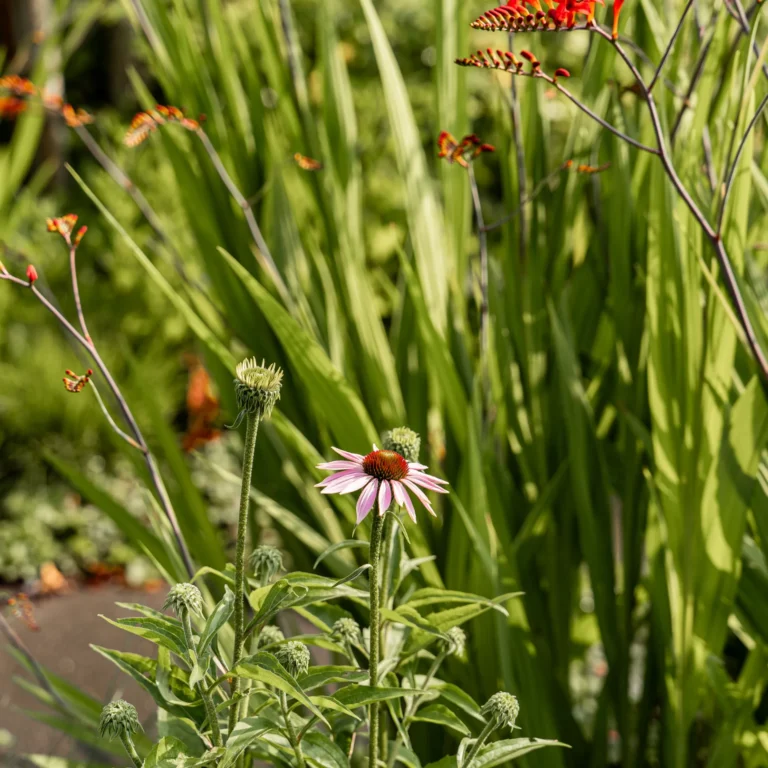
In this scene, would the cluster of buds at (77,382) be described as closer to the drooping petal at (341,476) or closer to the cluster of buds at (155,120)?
the drooping petal at (341,476)

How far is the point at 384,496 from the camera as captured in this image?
59cm

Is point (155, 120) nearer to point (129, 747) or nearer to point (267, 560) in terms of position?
point (267, 560)

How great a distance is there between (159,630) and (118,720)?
0.06m

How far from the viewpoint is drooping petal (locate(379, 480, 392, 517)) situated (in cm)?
58

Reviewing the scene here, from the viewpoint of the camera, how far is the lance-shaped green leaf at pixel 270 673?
0.57 metres

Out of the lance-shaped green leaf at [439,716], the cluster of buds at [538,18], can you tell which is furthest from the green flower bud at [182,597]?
the cluster of buds at [538,18]

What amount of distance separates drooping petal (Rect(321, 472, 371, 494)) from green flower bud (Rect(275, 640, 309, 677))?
139mm

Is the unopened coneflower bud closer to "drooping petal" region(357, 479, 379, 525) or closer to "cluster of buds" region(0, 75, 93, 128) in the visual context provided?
"drooping petal" region(357, 479, 379, 525)

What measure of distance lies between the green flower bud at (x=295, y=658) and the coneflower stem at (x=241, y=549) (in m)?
0.04

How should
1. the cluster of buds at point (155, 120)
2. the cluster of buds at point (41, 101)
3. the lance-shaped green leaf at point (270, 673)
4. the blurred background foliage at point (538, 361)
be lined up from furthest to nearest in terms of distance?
the cluster of buds at point (41, 101)
the cluster of buds at point (155, 120)
the blurred background foliage at point (538, 361)
the lance-shaped green leaf at point (270, 673)

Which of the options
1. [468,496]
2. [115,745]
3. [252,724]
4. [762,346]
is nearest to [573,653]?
[468,496]

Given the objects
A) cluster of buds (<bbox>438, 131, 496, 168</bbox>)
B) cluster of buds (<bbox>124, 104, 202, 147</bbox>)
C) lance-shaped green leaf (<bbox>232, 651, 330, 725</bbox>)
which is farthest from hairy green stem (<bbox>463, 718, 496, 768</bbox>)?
cluster of buds (<bbox>124, 104, 202, 147</bbox>)

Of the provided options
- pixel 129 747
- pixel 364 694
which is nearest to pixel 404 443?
pixel 364 694

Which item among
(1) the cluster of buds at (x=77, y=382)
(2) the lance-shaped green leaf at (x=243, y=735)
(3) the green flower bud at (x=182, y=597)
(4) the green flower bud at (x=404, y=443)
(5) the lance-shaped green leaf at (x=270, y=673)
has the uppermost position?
(1) the cluster of buds at (x=77, y=382)
